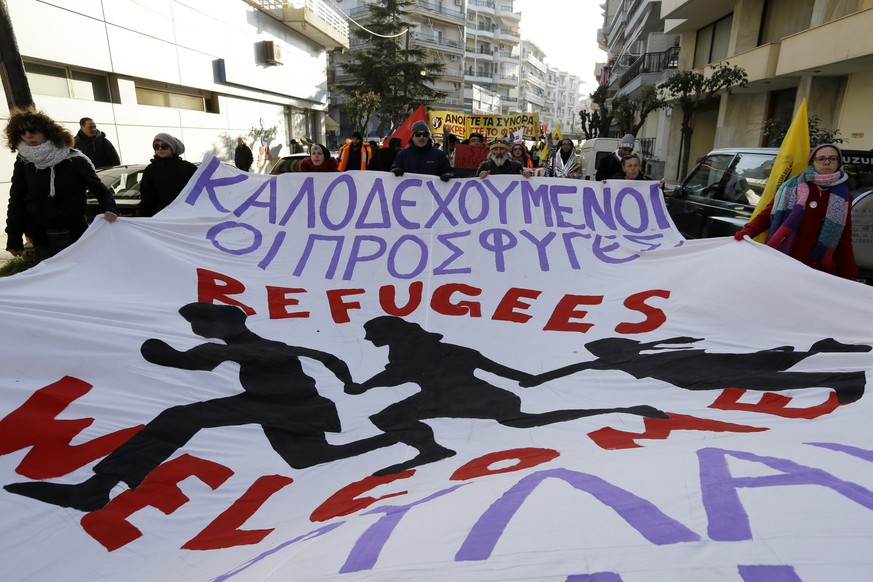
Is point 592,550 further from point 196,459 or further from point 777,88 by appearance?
point 777,88

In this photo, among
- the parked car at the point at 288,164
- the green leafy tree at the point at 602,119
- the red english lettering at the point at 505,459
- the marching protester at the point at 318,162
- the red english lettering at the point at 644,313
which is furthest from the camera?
the green leafy tree at the point at 602,119

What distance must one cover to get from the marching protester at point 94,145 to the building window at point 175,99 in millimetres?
6870

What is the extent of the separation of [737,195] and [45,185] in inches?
269

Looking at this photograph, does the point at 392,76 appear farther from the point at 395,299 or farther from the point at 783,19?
the point at 395,299

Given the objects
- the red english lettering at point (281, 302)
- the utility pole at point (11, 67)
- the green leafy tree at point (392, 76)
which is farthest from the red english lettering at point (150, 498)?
the green leafy tree at point (392, 76)

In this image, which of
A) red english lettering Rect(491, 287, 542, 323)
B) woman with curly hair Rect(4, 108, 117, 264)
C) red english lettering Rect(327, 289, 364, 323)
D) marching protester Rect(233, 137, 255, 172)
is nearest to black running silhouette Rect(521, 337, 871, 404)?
red english lettering Rect(491, 287, 542, 323)

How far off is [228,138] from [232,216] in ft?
57.5

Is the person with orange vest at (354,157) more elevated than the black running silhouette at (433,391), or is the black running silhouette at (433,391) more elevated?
the person with orange vest at (354,157)

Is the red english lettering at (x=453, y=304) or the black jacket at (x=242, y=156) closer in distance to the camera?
the red english lettering at (x=453, y=304)

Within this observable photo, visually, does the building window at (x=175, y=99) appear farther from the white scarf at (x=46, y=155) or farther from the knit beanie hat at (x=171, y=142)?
the white scarf at (x=46, y=155)

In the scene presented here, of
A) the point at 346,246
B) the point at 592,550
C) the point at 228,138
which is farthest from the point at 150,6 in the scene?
the point at 592,550

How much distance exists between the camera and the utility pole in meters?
6.52

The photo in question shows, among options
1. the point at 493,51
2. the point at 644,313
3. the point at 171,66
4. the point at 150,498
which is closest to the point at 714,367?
the point at 644,313

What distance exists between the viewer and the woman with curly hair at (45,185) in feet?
13.1
